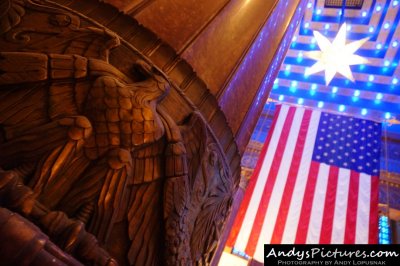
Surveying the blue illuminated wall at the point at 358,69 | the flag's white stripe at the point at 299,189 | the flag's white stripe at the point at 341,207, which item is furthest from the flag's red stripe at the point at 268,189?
the blue illuminated wall at the point at 358,69

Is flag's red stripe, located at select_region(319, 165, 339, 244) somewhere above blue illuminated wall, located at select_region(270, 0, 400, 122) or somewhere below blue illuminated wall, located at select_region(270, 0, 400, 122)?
below

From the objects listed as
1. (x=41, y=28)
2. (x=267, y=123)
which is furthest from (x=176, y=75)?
(x=267, y=123)

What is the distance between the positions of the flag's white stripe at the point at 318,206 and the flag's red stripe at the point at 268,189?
0.88 metres

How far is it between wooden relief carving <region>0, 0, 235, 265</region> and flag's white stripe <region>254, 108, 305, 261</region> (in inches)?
169

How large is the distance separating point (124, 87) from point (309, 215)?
527 centimetres

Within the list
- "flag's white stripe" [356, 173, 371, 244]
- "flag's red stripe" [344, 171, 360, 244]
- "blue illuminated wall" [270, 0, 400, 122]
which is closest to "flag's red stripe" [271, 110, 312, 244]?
"flag's red stripe" [344, 171, 360, 244]

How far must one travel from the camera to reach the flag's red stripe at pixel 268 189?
5418 millimetres

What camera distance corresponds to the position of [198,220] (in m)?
1.58

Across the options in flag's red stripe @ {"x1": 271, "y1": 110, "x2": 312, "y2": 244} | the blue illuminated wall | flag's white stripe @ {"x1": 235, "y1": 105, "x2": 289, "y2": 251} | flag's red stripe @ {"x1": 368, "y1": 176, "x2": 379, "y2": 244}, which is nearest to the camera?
flag's red stripe @ {"x1": 368, "y1": 176, "x2": 379, "y2": 244}

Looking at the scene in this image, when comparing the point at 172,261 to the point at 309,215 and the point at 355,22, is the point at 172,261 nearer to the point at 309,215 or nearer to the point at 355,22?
the point at 309,215

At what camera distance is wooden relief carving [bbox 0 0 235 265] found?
3.31ft

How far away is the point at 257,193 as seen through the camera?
5.98m

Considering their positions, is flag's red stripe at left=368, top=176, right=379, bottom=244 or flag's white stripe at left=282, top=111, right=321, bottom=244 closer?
flag's red stripe at left=368, top=176, right=379, bottom=244

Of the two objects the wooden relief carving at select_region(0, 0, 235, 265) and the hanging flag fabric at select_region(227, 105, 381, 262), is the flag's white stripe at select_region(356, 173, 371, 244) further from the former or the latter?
the wooden relief carving at select_region(0, 0, 235, 265)
